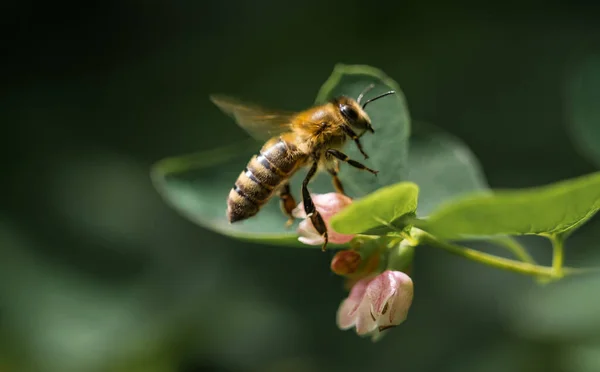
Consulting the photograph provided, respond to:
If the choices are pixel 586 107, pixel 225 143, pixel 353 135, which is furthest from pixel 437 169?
pixel 225 143

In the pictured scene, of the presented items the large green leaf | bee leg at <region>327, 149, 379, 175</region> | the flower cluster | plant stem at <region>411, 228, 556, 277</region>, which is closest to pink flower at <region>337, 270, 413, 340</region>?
the flower cluster

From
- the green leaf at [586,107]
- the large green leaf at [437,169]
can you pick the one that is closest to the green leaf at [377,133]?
the large green leaf at [437,169]

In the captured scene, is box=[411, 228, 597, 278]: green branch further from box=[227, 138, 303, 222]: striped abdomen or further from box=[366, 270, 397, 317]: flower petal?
box=[227, 138, 303, 222]: striped abdomen

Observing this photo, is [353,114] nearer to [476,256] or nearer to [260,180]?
[260,180]

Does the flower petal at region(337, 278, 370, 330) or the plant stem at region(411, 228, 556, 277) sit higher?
the plant stem at region(411, 228, 556, 277)

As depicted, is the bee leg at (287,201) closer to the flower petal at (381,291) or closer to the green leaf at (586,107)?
the flower petal at (381,291)

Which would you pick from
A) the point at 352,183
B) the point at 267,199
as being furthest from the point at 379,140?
the point at 267,199

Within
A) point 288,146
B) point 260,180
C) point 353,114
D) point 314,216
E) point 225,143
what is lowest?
point 314,216
